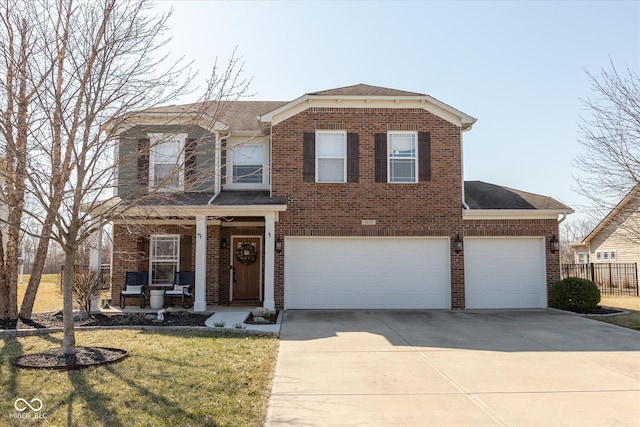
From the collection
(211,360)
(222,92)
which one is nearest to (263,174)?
(222,92)

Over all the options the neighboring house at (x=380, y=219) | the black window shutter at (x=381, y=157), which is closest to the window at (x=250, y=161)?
the neighboring house at (x=380, y=219)

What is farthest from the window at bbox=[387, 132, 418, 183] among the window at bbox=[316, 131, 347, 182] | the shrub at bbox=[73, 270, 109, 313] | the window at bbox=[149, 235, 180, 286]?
the shrub at bbox=[73, 270, 109, 313]

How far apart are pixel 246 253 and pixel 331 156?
13.4ft

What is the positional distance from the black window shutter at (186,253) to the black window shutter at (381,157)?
19.8 ft

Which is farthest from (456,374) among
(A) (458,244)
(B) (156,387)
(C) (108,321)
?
(C) (108,321)

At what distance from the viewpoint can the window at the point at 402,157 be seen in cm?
1393

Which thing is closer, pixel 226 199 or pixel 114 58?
pixel 114 58

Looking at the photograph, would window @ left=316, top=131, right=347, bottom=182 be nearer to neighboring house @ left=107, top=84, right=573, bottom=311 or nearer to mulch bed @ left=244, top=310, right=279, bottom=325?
neighboring house @ left=107, top=84, right=573, bottom=311

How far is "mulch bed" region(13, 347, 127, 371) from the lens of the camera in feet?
21.7

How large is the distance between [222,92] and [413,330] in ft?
20.4

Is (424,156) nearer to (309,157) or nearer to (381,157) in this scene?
(381,157)

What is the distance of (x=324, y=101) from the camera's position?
13938mm

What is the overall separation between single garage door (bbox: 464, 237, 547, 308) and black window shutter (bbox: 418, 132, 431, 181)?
225 cm

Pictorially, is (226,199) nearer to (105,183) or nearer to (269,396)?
(105,183)
